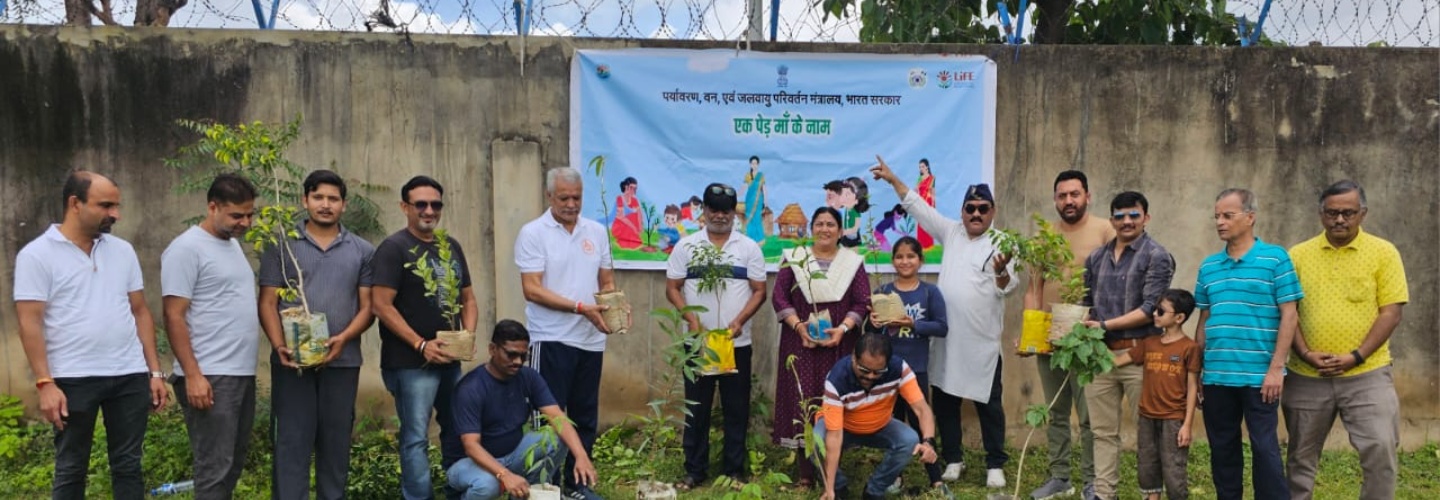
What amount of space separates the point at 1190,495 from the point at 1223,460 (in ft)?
2.56

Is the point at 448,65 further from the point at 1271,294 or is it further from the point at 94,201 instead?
the point at 1271,294

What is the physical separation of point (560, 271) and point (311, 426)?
1253 millimetres

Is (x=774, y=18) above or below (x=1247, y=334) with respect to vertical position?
above

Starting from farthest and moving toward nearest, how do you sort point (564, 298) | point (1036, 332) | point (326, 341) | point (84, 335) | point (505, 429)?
point (564, 298)
point (1036, 332)
point (505, 429)
point (326, 341)
point (84, 335)

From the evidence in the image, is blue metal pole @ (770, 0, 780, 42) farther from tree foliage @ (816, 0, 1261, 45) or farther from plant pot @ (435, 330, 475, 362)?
plant pot @ (435, 330, 475, 362)

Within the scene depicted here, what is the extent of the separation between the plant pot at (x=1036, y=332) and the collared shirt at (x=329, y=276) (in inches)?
113

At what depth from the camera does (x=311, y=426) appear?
397 cm

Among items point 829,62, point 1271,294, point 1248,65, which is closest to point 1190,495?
point 1271,294

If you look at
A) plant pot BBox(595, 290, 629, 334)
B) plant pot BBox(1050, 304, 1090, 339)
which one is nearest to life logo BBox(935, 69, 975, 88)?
plant pot BBox(1050, 304, 1090, 339)

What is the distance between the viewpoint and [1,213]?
5262 mm

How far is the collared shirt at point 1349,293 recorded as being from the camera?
12.8ft

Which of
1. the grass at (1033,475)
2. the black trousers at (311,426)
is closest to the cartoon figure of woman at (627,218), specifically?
the grass at (1033,475)

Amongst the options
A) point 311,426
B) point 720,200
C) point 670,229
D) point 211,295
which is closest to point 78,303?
point 211,295

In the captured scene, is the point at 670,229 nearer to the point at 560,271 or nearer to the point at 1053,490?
the point at 560,271
